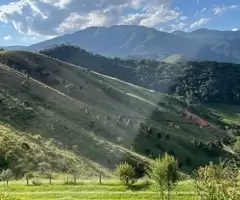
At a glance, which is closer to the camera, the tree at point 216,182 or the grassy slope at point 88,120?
the tree at point 216,182

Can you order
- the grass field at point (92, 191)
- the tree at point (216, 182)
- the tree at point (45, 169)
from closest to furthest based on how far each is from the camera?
the tree at point (216, 182) → the grass field at point (92, 191) → the tree at point (45, 169)

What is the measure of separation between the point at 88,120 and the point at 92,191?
71.6 metres

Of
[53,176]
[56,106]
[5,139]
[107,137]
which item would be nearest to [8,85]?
[56,106]

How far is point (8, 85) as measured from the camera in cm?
13175

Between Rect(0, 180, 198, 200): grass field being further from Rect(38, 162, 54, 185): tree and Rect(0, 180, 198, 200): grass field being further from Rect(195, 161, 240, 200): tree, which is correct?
Rect(195, 161, 240, 200): tree

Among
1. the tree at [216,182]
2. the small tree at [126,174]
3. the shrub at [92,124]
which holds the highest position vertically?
the shrub at [92,124]

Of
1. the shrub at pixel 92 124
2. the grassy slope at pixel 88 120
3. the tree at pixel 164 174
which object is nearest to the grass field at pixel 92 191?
the tree at pixel 164 174

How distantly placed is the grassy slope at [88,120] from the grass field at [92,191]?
3169 centimetres

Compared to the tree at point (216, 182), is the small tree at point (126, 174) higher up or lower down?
lower down

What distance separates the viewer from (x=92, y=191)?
169 feet

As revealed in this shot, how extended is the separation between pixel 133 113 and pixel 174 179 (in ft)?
428

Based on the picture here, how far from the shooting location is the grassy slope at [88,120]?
96.7 meters

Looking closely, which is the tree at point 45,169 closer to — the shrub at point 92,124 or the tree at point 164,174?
the tree at point 164,174

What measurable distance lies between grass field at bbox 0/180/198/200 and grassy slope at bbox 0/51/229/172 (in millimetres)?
31693
